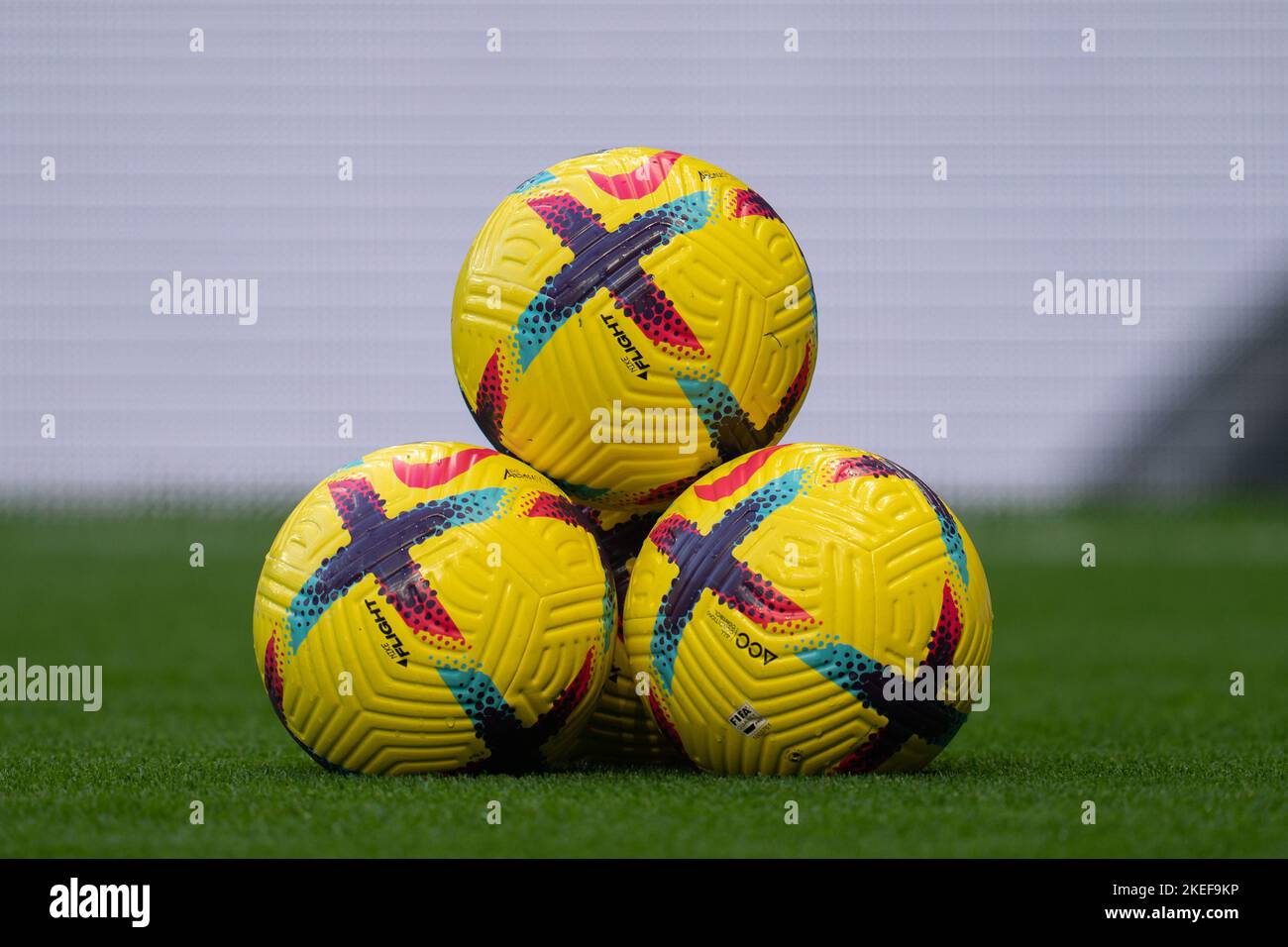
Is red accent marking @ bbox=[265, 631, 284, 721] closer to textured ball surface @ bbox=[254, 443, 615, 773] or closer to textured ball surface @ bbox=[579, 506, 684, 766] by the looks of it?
textured ball surface @ bbox=[254, 443, 615, 773]

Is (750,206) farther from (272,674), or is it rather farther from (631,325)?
(272,674)

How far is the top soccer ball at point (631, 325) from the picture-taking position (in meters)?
4.12

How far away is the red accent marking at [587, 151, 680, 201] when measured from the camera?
168 inches

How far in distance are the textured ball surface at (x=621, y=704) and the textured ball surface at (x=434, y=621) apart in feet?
0.64

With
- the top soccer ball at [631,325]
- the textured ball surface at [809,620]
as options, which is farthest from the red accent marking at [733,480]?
the top soccer ball at [631,325]

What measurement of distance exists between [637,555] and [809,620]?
70 centimetres

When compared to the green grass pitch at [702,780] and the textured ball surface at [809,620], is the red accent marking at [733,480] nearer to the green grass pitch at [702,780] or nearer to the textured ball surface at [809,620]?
the textured ball surface at [809,620]

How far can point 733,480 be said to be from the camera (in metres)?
4.12

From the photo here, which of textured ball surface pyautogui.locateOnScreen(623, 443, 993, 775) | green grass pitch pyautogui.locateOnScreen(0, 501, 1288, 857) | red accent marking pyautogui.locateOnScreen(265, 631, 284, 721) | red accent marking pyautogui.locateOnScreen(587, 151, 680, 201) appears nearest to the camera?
green grass pitch pyautogui.locateOnScreen(0, 501, 1288, 857)

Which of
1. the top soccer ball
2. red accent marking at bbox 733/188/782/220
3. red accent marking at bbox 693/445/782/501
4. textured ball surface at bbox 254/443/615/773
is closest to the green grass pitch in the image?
textured ball surface at bbox 254/443/615/773

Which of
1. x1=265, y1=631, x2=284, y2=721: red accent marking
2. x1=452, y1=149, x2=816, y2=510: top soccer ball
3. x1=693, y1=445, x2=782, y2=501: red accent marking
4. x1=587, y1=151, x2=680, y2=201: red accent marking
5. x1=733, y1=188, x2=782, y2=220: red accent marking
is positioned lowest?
x1=265, y1=631, x2=284, y2=721: red accent marking

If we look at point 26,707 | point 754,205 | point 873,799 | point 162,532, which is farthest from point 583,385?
point 162,532

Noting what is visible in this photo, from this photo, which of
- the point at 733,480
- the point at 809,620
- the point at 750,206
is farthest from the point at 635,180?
the point at 809,620

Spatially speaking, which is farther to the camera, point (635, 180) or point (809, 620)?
point (635, 180)
